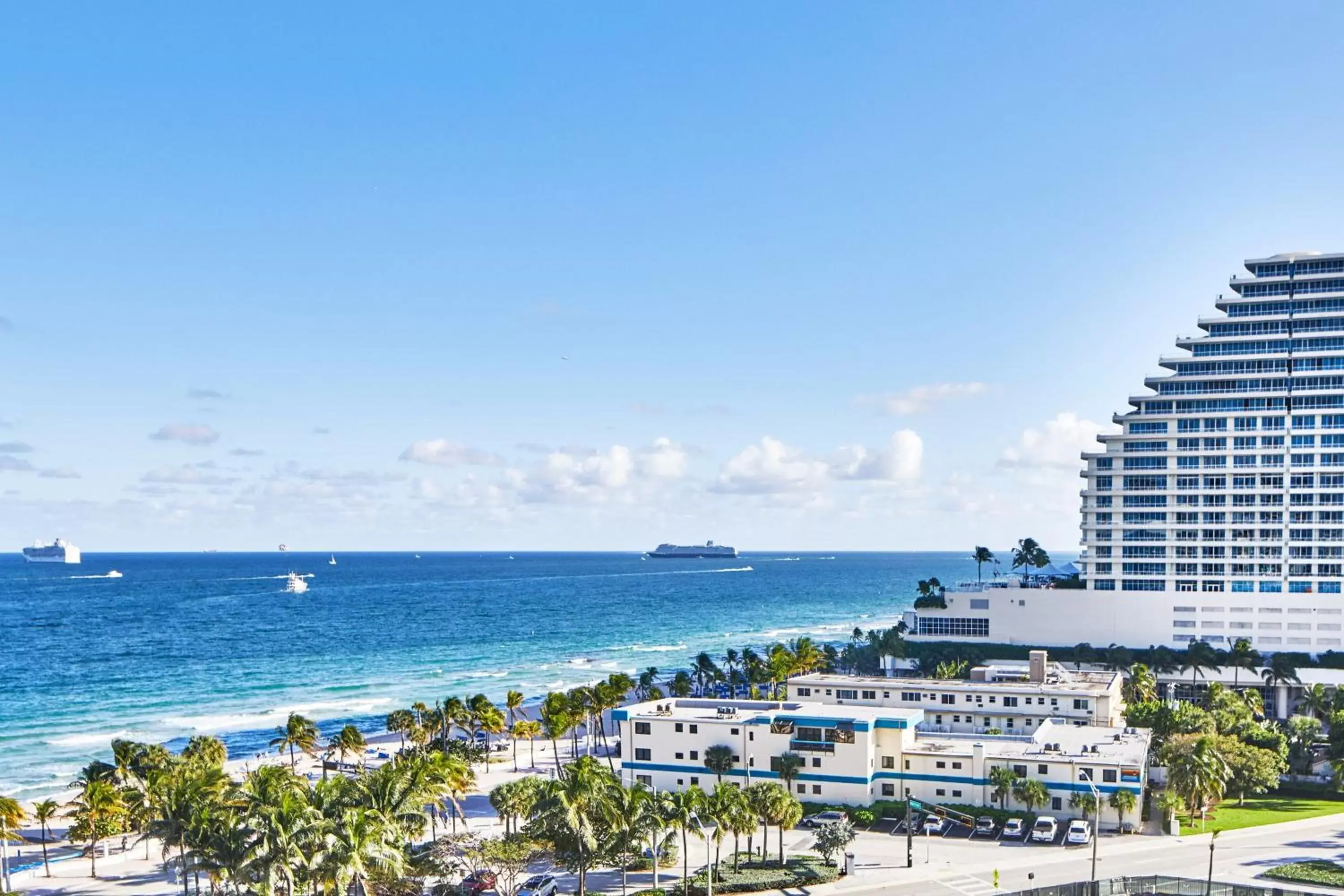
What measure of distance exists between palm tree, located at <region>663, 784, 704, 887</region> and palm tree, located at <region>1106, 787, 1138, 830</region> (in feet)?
103

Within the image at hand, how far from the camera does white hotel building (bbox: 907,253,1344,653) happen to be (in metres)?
141

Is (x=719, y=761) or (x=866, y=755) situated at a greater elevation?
(x=866, y=755)

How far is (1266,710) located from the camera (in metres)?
134

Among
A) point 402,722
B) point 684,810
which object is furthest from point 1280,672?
point 402,722

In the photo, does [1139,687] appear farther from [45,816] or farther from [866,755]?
[45,816]

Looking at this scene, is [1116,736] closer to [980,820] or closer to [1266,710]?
[980,820]

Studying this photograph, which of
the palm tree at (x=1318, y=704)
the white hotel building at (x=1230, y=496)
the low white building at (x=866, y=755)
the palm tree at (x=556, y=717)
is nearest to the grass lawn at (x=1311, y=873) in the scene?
the low white building at (x=866, y=755)

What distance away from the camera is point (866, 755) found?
83562 mm

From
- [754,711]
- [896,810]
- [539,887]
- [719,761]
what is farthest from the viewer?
[754,711]

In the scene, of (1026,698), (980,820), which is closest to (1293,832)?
(980,820)

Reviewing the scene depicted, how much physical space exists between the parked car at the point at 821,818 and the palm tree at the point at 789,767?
9.52 ft

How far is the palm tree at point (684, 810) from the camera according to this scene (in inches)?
2566

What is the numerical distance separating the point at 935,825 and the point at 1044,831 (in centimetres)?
736

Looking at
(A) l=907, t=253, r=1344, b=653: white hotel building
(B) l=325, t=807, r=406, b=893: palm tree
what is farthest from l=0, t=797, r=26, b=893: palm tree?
(A) l=907, t=253, r=1344, b=653: white hotel building
